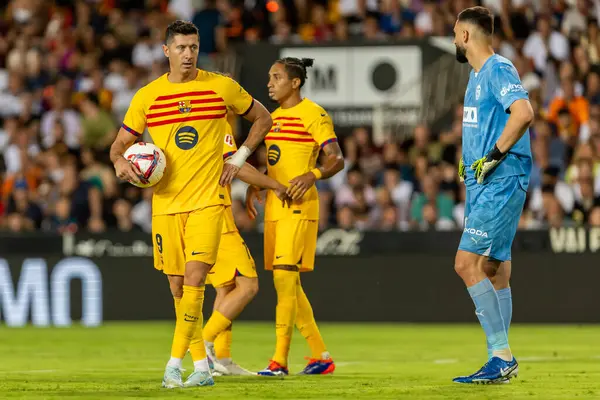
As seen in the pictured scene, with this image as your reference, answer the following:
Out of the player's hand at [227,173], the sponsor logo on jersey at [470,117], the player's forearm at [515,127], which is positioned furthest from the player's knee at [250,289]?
the player's forearm at [515,127]

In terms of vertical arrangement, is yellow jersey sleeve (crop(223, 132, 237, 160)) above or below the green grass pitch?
above

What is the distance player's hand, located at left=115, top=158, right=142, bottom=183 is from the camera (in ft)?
29.6

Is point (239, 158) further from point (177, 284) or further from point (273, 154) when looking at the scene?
point (273, 154)

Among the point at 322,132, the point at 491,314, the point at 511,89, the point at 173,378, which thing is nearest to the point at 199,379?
the point at 173,378

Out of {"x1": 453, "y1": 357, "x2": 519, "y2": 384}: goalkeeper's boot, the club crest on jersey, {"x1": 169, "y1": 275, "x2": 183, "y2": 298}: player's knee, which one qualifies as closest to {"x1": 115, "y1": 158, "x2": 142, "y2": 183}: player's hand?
the club crest on jersey

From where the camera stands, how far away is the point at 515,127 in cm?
874

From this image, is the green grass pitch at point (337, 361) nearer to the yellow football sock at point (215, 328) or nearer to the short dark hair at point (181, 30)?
the yellow football sock at point (215, 328)

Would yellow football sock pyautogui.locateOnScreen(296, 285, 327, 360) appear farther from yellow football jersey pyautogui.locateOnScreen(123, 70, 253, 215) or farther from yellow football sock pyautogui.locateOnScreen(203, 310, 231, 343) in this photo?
yellow football jersey pyautogui.locateOnScreen(123, 70, 253, 215)

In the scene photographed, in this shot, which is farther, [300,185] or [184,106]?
[300,185]

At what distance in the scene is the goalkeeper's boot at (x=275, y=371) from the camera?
34.2 feet

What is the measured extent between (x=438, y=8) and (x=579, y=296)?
6.16m

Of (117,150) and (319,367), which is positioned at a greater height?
(117,150)

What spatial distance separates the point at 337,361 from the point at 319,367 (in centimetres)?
179

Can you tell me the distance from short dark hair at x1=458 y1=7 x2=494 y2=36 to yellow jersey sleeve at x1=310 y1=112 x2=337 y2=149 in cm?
201
